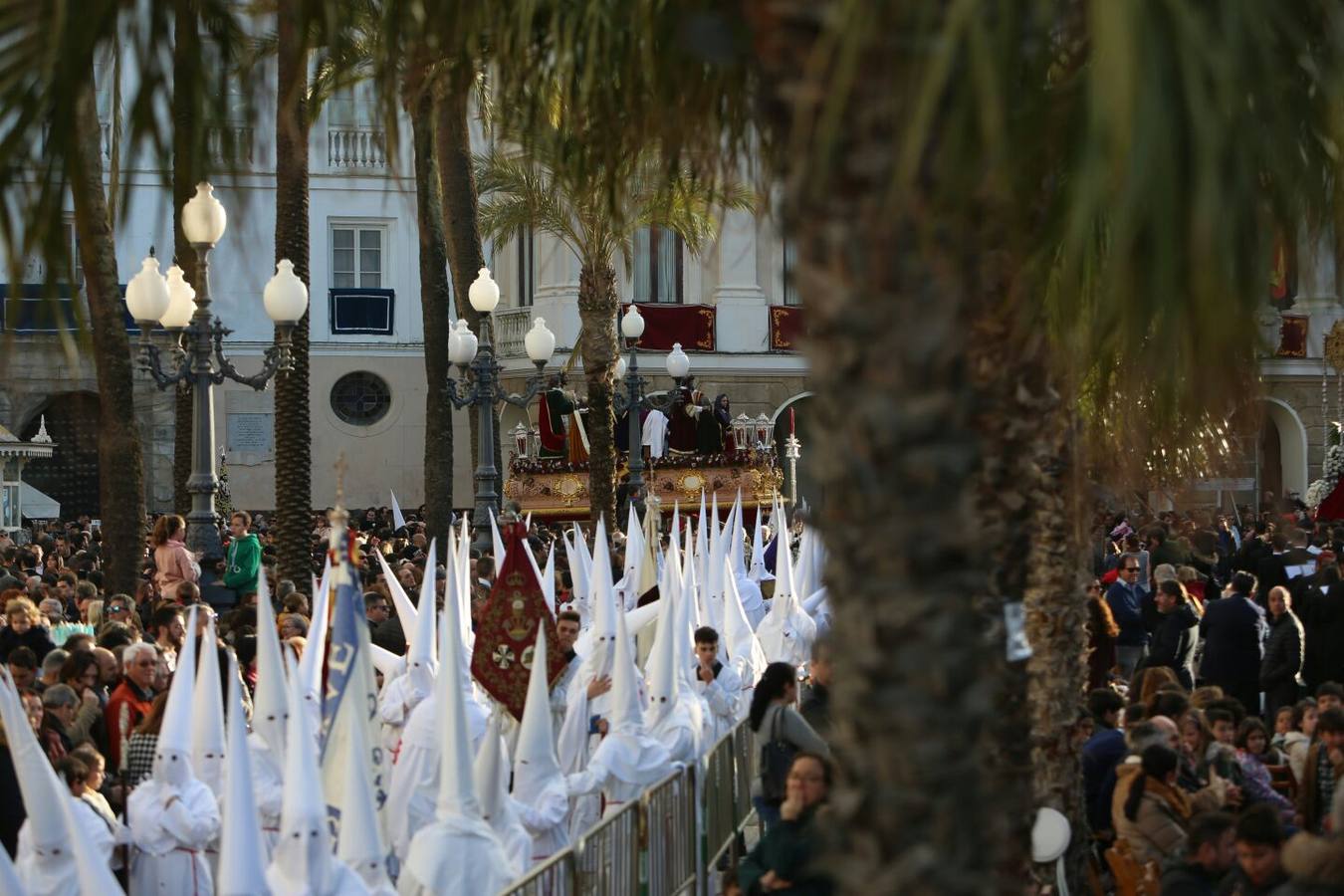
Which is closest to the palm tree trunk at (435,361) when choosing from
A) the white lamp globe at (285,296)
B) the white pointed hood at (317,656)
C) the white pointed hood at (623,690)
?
the white lamp globe at (285,296)

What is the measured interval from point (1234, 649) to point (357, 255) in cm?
2854

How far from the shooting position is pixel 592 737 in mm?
11117

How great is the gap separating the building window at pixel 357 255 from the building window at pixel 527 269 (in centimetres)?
281

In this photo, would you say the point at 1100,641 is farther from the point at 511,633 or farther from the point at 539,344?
the point at 539,344

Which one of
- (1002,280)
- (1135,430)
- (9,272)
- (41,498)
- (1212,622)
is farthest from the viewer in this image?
(41,498)

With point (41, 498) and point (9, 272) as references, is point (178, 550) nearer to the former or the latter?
point (9, 272)

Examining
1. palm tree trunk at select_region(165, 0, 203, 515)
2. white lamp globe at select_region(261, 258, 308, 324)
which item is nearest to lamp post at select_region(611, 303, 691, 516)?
white lamp globe at select_region(261, 258, 308, 324)

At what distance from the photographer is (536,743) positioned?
29.6 feet

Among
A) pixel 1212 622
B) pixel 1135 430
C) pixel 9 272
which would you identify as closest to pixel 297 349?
pixel 1212 622

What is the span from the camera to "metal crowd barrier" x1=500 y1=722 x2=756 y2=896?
7512mm

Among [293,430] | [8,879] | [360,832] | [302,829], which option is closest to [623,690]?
[360,832]

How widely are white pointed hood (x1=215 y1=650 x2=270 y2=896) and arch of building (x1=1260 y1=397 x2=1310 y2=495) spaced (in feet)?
122

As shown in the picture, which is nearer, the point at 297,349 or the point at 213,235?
the point at 213,235

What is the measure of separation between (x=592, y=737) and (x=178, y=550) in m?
5.34
